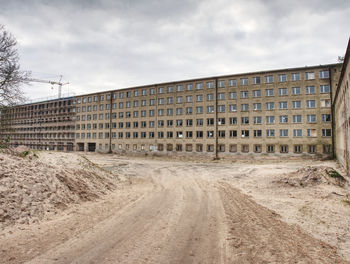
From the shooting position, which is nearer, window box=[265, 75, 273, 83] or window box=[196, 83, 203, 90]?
window box=[265, 75, 273, 83]

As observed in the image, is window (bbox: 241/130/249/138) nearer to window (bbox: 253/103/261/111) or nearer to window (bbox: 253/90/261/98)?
window (bbox: 253/103/261/111)

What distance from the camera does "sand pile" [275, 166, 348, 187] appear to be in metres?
12.2

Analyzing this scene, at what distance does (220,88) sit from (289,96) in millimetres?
12537

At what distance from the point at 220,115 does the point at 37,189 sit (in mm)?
35664

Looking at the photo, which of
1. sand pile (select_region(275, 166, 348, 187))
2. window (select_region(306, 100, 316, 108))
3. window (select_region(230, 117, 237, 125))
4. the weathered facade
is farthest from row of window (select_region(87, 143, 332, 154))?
sand pile (select_region(275, 166, 348, 187))

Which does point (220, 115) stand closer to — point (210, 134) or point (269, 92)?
point (210, 134)

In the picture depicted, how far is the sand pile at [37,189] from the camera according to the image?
6799 millimetres

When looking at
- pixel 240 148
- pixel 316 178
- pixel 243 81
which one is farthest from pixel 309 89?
pixel 316 178

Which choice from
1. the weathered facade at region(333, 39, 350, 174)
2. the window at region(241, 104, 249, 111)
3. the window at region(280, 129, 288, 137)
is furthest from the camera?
the window at region(241, 104, 249, 111)

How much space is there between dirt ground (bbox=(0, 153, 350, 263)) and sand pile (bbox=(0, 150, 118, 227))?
0.49 metres

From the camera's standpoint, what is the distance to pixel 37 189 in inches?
324

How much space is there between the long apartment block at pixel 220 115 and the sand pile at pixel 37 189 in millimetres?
20078

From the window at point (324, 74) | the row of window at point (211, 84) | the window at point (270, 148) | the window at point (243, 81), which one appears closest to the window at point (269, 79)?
the row of window at point (211, 84)

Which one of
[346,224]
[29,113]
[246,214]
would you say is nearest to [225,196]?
[246,214]
